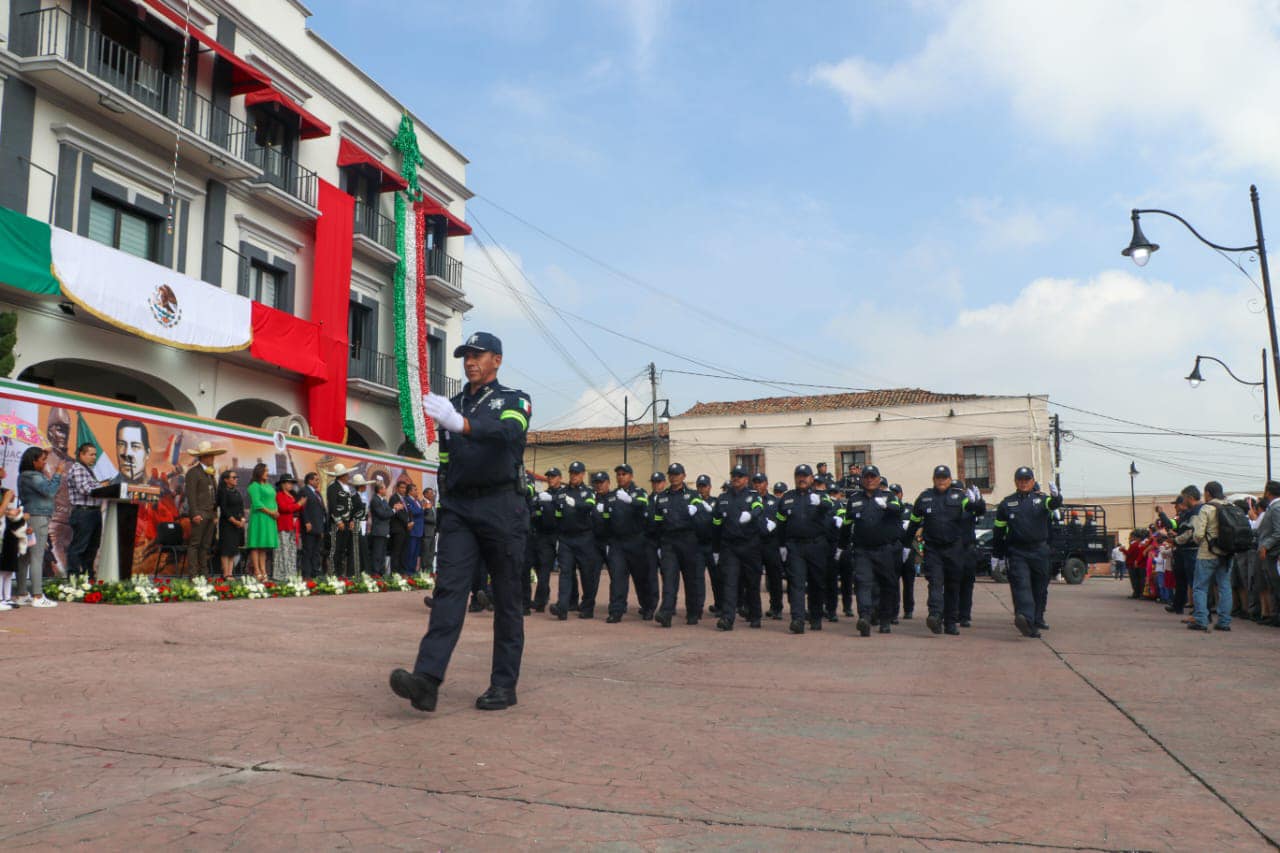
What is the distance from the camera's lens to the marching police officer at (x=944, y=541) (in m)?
Answer: 11.0

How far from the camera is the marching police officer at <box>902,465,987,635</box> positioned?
36.2ft

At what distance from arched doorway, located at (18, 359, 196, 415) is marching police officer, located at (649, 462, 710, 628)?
11.6m

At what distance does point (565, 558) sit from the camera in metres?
12.1

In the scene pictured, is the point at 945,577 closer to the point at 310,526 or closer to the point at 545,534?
the point at 545,534

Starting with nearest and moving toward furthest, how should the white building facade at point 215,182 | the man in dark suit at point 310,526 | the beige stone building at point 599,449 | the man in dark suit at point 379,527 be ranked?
the man in dark suit at point 310,526 < the man in dark suit at point 379,527 < the white building facade at point 215,182 < the beige stone building at point 599,449

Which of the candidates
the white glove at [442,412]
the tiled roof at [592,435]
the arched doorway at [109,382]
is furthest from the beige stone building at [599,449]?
the white glove at [442,412]

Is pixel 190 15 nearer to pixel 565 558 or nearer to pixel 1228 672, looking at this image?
pixel 565 558

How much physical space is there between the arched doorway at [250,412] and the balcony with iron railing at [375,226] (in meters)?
5.19

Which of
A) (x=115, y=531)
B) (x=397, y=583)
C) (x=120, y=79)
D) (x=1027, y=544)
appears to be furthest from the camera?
(x=120, y=79)

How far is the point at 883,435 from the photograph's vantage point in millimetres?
47500

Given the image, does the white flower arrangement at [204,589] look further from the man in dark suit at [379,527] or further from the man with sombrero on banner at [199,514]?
the man in dark suit at [379,527]

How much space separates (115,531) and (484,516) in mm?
9388

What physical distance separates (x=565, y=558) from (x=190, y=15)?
50.6 feet

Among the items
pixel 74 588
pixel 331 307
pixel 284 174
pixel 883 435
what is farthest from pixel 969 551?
pixel 883 435
